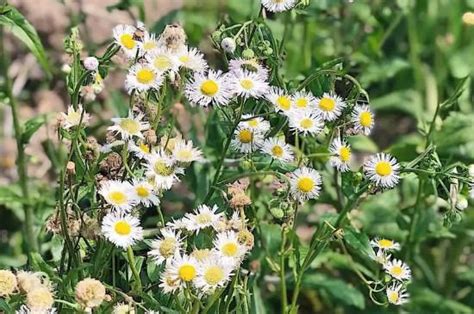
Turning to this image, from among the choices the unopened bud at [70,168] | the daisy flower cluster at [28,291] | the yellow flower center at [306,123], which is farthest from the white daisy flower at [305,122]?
→ the daisy flower cluster at [28,291]

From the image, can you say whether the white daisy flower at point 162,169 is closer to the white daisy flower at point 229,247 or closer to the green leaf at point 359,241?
the white daisy flower at point 229,247

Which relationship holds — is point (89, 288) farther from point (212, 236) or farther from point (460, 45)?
point (460, 45)

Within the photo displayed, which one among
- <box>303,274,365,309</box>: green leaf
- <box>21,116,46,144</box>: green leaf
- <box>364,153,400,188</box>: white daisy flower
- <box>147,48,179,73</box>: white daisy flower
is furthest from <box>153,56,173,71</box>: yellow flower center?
<box>303,274,365,309</box>: green leaf

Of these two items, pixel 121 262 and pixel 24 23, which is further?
pixel 24 23

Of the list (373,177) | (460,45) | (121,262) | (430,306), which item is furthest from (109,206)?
(460,45)

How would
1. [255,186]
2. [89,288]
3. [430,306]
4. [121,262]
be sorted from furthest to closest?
1. [430,306]
2. [255,186]
3. [121,262]
4. [89,288]

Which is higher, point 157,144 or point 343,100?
point 343,100
